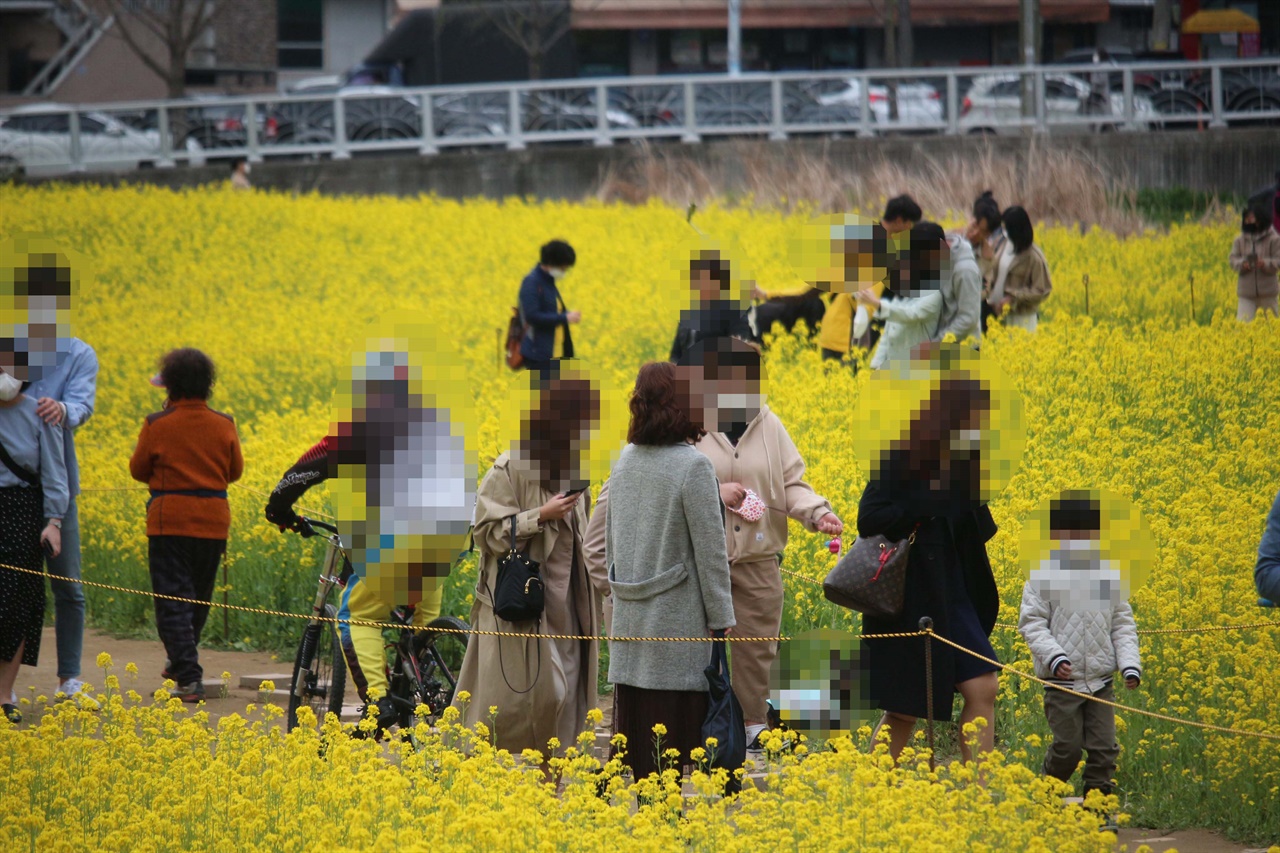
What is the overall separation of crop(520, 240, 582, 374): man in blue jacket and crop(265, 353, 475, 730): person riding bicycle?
6511 millimetres

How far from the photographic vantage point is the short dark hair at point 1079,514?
521 centimetres

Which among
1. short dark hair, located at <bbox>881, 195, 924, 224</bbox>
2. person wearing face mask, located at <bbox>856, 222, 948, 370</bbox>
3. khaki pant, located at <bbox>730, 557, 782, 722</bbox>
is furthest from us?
person wearing face mask, located at <bbox>856, 222, 948, 370</bbox>

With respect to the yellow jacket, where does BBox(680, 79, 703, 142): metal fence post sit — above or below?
→ above

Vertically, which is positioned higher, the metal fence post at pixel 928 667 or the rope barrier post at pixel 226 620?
A: the metal fence post at pixel 928 667

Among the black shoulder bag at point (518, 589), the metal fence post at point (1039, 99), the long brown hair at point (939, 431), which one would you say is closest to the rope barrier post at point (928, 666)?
the long brown hair at point (939, 431)

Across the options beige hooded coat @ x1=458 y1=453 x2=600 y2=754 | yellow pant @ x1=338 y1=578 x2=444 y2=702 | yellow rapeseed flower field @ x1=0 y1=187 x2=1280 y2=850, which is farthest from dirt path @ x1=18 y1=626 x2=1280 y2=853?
beige hooded coat @ x1=458 y1=453 x2=600 y2=754

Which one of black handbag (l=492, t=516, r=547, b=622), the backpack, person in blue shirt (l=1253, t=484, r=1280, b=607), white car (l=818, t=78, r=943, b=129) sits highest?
white car (l=818, t=78, r=943, b=129)

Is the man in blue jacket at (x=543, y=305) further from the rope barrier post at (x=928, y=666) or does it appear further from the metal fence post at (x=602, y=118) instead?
the metal fence post at (x=602, y=118)

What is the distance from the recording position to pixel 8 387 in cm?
653

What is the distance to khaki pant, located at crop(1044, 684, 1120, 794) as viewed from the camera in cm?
521

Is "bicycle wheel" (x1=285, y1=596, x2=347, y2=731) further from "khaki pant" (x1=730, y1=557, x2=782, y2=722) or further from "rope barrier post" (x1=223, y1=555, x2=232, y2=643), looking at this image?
"rope barrier post" (x1=223, y1=555, x2=232, y2=643)

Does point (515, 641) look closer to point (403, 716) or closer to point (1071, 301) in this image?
point (403, 716)

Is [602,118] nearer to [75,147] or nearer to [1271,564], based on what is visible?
[75,147]

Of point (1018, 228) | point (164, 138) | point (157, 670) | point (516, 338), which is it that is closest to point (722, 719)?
point (157, 670)
